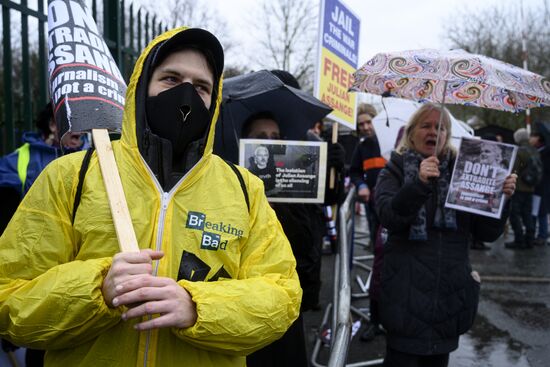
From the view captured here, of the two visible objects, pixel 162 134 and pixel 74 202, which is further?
pixel 162 134

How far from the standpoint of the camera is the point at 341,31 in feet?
15.2

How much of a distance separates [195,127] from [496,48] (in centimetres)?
2457

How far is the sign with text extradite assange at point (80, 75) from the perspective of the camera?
79.2 inches

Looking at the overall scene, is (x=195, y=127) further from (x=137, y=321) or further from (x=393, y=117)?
(x=393, y=117)

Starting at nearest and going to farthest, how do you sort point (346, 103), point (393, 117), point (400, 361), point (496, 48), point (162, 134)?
1. point (162, 134)
2. point (400, 361)
3. point (346, 103)
4. point (393, 117)
5. point (496, 48)

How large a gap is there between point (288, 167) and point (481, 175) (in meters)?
1.13

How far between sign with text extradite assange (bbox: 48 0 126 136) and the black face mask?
14.7 inches

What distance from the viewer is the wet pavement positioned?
4457 mm

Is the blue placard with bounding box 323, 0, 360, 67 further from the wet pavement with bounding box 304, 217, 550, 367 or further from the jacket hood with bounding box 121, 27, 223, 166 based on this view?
the jacket hood with bounding box 121, 27, 223, 166

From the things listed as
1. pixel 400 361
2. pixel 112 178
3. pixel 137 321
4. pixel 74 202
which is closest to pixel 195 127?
pixel 112 178

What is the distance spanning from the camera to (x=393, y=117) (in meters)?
5.92

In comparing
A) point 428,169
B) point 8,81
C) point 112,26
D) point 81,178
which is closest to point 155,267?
point 81,178

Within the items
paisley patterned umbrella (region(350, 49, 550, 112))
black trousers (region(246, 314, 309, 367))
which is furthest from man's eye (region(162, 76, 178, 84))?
black trousers (region(246, 314, 309, 367))

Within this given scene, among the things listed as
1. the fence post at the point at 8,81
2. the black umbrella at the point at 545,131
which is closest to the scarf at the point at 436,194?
the fence post at the point at 8,81
